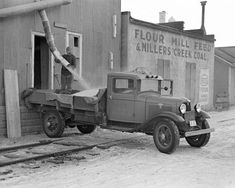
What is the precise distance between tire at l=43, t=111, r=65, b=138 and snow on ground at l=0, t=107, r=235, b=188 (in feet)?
5.58

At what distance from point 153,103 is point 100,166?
8.23ft

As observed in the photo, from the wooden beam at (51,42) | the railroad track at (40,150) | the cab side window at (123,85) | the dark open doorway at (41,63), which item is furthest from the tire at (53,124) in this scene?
the dark open doorway at (41,63)

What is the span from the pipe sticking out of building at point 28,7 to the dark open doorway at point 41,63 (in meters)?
1.56

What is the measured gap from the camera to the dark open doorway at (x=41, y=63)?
12.7 metres

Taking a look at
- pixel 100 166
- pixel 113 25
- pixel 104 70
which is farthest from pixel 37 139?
pixel 113 25

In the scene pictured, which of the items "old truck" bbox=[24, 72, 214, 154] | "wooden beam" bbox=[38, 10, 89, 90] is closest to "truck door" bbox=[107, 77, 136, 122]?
"old truck" bbox=[24, 72, 214, 154]

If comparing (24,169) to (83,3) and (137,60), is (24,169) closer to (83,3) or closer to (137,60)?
(83,3)

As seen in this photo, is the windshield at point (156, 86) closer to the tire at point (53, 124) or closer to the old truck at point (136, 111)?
the old truck at point (136, 111)

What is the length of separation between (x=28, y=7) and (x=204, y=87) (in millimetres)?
12587

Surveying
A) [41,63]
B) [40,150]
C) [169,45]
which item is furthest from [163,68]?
[40,150]

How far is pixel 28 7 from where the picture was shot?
1098 centimetres

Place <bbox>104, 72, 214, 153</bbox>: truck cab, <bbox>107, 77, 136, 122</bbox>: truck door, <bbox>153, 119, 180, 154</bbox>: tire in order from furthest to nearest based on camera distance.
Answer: <bbox>107, 77, 136, 122</bbox>: truck door, <bbox>104, 72, 214, 153</bbox>: truck cab, <bbox>153, 119, 180, 154</bbox>: tire

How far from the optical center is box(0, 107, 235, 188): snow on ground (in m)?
6.36

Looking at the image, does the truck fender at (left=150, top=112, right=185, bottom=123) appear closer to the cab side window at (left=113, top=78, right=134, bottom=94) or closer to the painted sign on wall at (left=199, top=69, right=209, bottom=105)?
the cab side window at (left=113, top=78, right=134, bottom=94)
